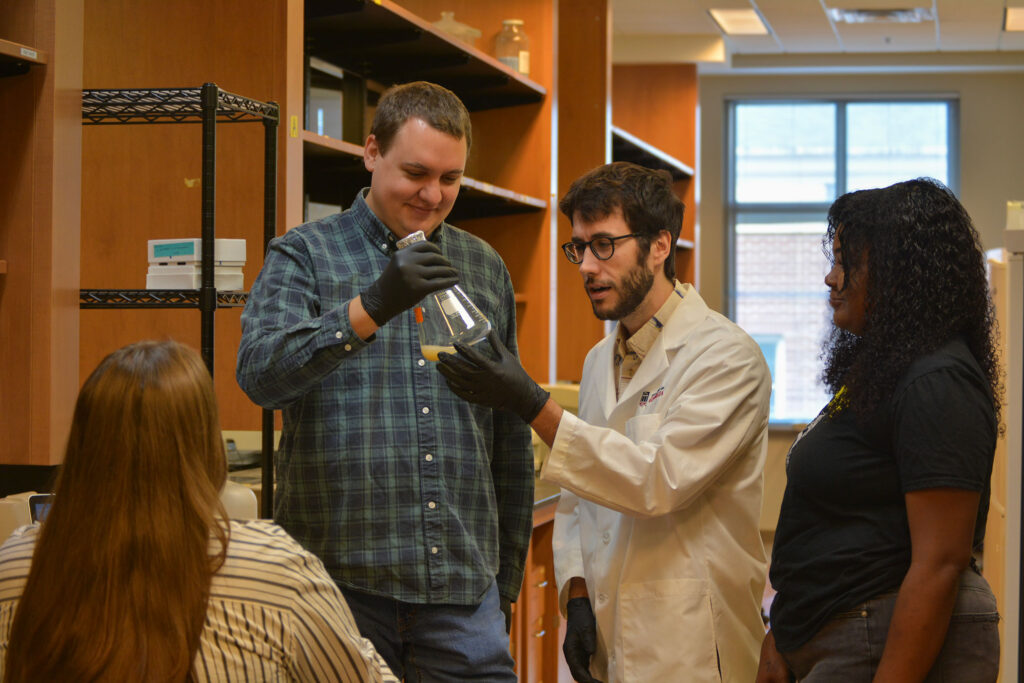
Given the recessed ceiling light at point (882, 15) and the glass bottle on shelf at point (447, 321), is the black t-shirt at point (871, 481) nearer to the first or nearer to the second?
the glass bottle on shelf at point (447, 321)

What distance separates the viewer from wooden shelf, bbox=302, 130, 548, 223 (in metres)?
2.56

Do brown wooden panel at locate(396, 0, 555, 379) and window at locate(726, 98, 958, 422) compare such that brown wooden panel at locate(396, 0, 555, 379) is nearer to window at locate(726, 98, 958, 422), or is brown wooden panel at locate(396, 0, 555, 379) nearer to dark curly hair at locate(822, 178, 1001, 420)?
dark curly hair at locate(822, 178, 1001, 420)

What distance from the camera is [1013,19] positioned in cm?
623

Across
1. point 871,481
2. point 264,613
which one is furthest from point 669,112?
point 264,613

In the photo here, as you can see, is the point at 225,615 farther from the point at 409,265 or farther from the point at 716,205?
the point at 716,205

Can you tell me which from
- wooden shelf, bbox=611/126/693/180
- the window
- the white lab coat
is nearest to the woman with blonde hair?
the white lab coat

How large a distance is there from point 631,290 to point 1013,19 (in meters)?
5.42

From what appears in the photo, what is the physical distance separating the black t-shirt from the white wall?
5.97m

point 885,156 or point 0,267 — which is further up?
point 885,156

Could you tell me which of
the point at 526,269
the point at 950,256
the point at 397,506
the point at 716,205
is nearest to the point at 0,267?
the point at 397,506

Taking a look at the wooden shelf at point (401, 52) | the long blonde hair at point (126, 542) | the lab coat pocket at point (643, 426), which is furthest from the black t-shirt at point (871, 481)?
the wooden shelf at point (401, 52)

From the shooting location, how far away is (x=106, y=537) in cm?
100

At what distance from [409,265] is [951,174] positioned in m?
7.50

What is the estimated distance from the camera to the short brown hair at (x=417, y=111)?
59.6 inches
